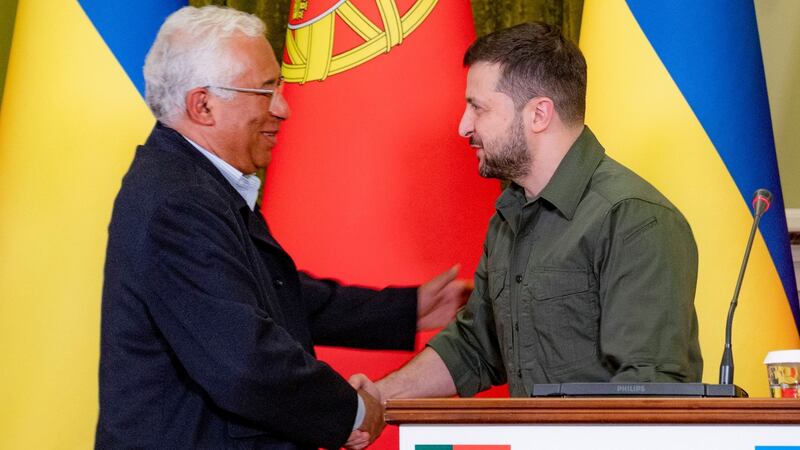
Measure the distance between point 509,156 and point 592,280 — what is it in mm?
321

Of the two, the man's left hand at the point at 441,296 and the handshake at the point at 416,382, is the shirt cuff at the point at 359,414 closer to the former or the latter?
the handshake at the point at 416,382

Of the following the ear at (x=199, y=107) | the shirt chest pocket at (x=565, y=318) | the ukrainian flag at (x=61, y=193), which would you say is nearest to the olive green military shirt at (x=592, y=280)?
the shirt chest pocket at (x=565, y=318)

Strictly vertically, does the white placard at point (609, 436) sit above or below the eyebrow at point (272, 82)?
below

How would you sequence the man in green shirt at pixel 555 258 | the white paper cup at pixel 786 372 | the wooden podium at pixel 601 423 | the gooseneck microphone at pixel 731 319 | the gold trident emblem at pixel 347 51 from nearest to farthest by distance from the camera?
the wooden podium at pixel 601 423 < the gooseneck microphone at pixel 731 319 < the man in green shirt at pixel 555 258 < the white paper cup at pixel 786 372 < the gold trident emblem at pixel 347 51

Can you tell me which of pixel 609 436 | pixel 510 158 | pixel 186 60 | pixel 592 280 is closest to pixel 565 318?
pixel 592 280

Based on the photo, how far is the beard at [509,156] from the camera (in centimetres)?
214

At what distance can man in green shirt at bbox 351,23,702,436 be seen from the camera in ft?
6.17

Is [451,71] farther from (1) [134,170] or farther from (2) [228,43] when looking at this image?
(1) [134,170]

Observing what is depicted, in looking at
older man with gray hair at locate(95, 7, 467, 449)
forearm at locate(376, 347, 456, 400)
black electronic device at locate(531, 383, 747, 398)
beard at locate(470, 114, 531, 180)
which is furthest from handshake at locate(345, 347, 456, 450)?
black electronic device at locate(531, 383, 747, 398)

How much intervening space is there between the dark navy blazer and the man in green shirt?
0.35m

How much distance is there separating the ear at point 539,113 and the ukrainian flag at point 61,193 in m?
0.97

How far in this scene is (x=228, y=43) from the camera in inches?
81.0

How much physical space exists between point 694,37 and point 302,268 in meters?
1.06

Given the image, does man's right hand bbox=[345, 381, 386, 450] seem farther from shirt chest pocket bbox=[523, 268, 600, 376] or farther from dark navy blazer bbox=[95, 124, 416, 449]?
shirt chest pocket bbox=[523, 268, 600, 376]
